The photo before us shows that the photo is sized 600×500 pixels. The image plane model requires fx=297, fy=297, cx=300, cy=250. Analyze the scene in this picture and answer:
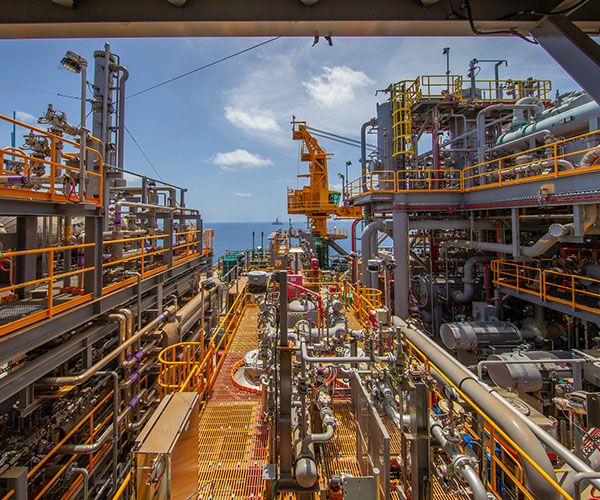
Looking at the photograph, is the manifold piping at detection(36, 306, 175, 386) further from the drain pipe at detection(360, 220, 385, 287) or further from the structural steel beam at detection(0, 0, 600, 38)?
the drain pipe at detection(360, 220, 385, 287)

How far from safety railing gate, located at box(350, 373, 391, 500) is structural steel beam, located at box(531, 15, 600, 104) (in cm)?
360

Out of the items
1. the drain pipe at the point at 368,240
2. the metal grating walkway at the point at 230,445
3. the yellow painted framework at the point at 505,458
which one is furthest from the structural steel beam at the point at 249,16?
the drain pipe at the point at 368,240

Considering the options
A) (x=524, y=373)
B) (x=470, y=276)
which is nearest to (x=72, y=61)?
(x=524, y=373)

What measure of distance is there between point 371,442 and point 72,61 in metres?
9.75

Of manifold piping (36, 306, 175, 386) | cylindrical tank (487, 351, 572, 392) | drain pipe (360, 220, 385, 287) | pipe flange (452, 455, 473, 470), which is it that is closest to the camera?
pipe flange (452, 455, 473, 470)

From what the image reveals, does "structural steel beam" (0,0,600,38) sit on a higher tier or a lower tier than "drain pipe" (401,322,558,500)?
higher

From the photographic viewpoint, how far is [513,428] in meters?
3.29

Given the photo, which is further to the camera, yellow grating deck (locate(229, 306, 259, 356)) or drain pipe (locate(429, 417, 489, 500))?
yellow grating deck (locate(229, 306, 259, 356))

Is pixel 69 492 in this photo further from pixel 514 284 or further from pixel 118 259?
pixel 514 284

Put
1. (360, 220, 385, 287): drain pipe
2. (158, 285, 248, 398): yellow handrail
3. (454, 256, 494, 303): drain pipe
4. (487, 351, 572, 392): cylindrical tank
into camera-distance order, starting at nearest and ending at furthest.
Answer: (158, 285, 248, 398): yellow handrail
(487, 351, 572, 392): cylindrical tank
(454, 256, 494, 303): drain pipe
(360, 220, 385, 287): drain pipe

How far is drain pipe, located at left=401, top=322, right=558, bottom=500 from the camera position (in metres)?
3.15

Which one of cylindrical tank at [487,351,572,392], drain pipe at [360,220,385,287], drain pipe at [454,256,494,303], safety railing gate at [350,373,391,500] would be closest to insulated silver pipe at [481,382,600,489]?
safety railing gate at [350,373,391,500]

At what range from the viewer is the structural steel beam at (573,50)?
2.12 m

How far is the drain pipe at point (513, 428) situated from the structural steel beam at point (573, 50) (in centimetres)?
324
